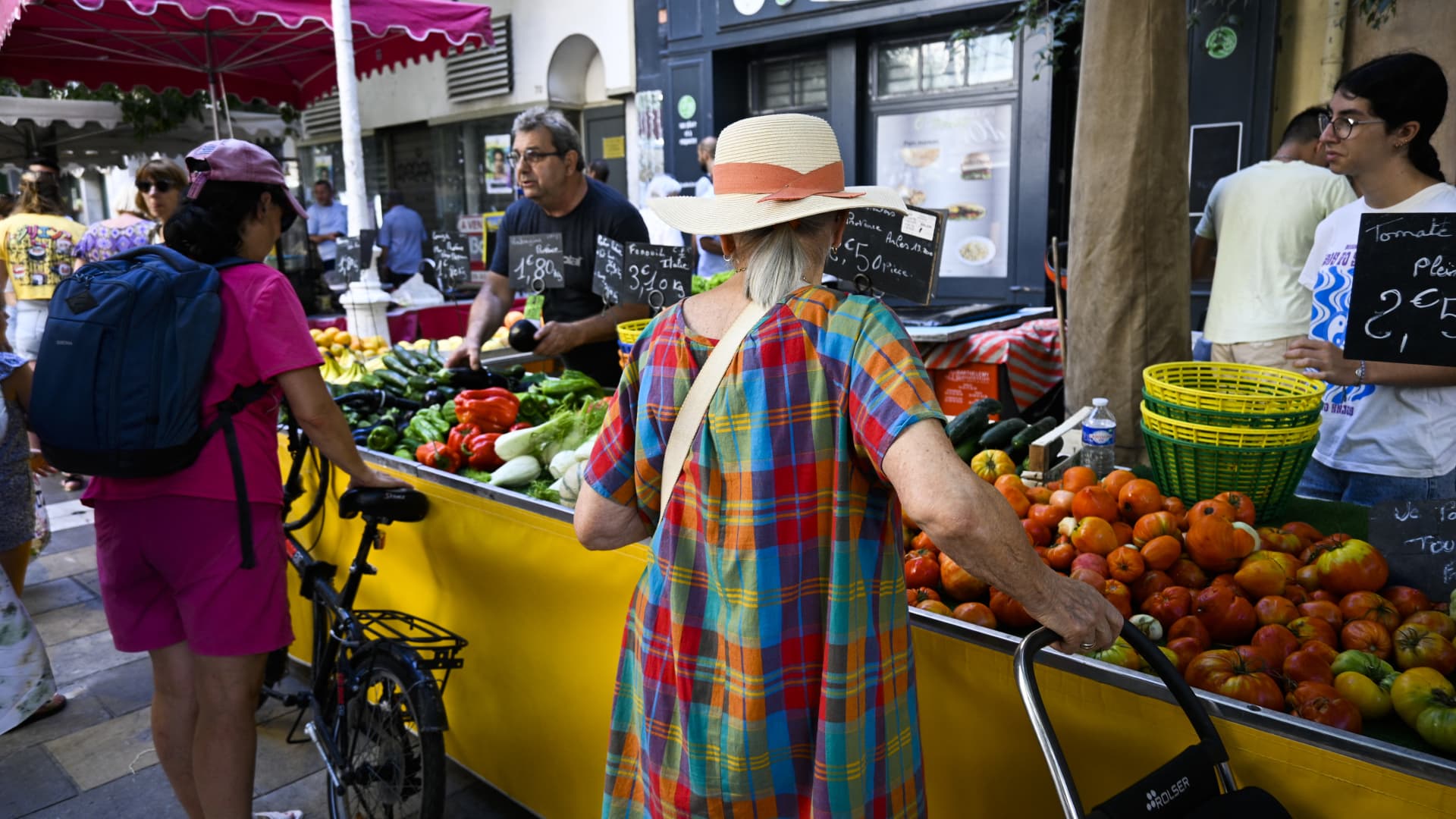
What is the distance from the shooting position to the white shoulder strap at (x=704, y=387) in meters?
1.51

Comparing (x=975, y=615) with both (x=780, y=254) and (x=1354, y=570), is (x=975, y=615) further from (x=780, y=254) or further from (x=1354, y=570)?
(x=780, y=254)

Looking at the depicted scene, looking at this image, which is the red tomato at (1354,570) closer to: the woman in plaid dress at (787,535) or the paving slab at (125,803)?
the woman in plaid dress at (787,535)

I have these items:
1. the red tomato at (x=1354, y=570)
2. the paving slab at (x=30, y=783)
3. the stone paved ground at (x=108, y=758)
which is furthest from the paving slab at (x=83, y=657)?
the red tomato at (x=1354, y=570)

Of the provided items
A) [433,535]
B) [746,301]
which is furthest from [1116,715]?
[433,535]

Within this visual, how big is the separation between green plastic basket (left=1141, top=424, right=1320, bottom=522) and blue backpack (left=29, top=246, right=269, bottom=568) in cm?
244

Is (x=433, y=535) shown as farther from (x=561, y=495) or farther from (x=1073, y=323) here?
(x=1073, y=323)

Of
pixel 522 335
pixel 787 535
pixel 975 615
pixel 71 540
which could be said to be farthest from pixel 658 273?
pixel 71 540

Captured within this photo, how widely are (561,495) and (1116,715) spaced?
1.76 meters

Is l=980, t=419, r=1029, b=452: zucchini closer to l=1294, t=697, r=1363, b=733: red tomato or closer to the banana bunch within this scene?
l=1294, t=697, r=1363, b=733: red tomato

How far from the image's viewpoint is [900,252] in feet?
9.51

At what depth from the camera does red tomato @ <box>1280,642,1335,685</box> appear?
5.64 ft

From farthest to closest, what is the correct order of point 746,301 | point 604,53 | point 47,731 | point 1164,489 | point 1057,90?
point 604,53
point 1057,90
point 47,731
point 1164,489
point 746,301

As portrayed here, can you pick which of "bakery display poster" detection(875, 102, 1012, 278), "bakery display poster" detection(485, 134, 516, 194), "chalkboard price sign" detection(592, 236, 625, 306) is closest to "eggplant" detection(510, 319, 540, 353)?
"chalkboard price sign" detection(592, 236, 625, 306)

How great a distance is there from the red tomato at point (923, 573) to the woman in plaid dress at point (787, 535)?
58 centimetres
